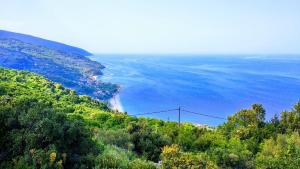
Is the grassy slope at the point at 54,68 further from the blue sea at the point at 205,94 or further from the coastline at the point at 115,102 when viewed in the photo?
the blue sea at the point at 205,94

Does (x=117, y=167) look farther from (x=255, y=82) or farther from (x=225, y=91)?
(x=255, y=82)

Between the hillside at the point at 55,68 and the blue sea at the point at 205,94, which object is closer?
the blue sea at the point at 205,94

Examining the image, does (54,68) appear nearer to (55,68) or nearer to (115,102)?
(55,68)

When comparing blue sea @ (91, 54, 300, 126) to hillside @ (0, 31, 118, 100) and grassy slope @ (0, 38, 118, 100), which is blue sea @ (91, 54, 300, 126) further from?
grassy slope @ (0, 38, 118, 100)

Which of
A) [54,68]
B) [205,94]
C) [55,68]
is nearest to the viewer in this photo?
[205,94]

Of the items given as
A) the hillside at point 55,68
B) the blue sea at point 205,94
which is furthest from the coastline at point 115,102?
the hillside at point 55,68

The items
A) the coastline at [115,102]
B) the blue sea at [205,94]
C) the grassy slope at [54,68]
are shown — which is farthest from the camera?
the grassy slope at [54,68]

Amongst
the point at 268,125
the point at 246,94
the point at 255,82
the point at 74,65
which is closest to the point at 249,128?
the point at 268,125

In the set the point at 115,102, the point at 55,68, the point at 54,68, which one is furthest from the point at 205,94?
the point at 55,68

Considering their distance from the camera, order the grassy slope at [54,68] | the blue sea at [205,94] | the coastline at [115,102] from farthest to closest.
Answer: the grassy slope at [54,68] → the coastline at [115,102] → the blue sea at [205,94]

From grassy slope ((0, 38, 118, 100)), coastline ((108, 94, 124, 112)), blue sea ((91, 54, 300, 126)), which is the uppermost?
grassy slope ((0, 38, 118, 100))

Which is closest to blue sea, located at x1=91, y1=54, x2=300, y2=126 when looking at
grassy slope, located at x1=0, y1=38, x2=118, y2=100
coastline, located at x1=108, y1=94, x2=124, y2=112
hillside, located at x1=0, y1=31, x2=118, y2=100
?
coastline, located at x1=108, y1=94, x2=124, y2=112

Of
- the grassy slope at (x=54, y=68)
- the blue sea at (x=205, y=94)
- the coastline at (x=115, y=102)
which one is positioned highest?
the grassy slope at (x=54, y=68)
